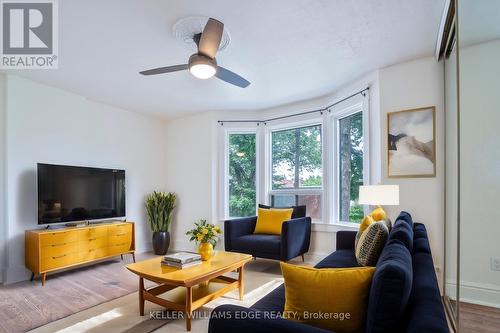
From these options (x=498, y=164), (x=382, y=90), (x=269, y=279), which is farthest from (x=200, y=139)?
(x=498, y=164)

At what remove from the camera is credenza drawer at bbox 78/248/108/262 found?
3643 millimetres

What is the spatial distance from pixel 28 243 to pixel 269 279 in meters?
2.93

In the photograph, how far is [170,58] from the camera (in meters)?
2.91

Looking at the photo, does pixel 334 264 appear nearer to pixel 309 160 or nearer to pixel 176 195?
pixel 309 160

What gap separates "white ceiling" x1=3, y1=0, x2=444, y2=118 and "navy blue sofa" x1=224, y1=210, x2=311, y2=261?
1.86 meters

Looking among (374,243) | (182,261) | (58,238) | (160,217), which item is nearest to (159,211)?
(160,217)

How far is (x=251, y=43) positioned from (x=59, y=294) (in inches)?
127

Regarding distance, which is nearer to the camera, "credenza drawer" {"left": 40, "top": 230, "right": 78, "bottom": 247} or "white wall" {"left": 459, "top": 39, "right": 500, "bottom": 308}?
"white wall" {"left": 459, "top": 39, "right": 500, "bottom": 308}

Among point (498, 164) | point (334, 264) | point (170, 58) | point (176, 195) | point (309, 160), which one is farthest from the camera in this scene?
point (176, 195)

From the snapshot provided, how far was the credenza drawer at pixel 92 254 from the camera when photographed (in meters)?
3.64

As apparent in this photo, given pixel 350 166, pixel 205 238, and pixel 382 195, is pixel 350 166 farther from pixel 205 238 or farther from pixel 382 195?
pixel 205 238

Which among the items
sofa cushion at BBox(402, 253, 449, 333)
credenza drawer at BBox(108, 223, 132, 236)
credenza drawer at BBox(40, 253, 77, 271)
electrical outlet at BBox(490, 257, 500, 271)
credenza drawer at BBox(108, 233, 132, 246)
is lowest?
credenza drawer at BBox(40, 253, 77, 271)

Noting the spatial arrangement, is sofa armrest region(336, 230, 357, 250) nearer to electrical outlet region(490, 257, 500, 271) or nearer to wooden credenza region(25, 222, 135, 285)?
electrical outlet region(490, 257, 500, 271)

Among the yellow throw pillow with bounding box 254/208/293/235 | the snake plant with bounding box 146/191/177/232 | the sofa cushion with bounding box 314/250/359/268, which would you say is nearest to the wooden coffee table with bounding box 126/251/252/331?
the sofa cushion with bounding box 314/250/359/268
